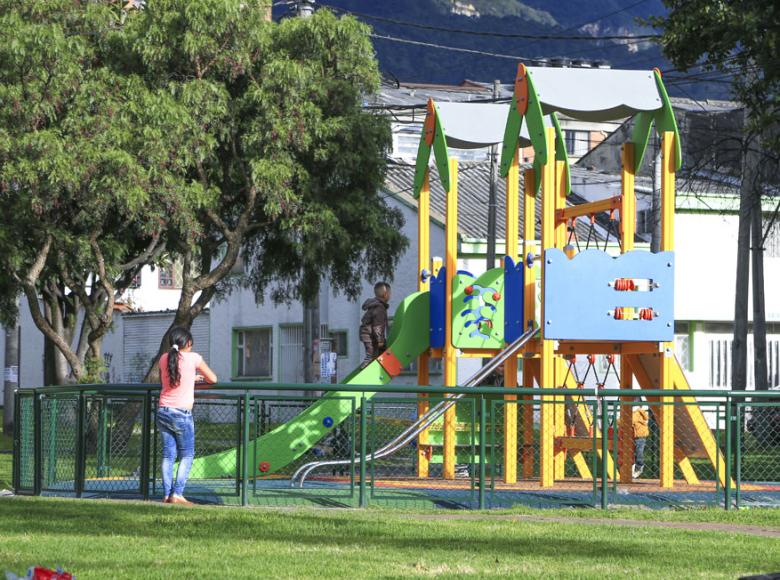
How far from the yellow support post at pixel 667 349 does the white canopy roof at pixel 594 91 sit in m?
0.55

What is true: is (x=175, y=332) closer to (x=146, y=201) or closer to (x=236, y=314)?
(x=146, y=201)

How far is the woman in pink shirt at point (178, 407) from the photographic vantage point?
50.8 ft

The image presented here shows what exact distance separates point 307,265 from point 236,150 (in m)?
2.43

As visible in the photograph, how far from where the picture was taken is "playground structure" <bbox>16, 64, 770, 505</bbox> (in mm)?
16141

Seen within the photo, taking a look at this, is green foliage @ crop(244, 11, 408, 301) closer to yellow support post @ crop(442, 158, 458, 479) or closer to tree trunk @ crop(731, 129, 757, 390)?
yellow support post @ crop(442, 158, 458, 479)

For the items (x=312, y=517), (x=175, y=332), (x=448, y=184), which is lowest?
(x=312, y=517)

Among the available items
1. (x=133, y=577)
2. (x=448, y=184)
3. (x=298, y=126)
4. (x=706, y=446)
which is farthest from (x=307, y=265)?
(x=133, y=577)

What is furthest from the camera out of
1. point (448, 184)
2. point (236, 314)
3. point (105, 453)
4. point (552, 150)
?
point (236, 314)

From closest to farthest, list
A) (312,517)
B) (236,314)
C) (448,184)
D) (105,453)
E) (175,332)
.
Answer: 1. (312,517)
2. (175,332)
3. (105,453)
4. (448,184)
5. (236,314)

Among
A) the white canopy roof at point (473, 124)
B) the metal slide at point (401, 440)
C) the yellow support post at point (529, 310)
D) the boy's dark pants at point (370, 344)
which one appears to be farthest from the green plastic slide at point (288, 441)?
the white canopy roof at point (473, 124)

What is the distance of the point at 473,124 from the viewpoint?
22062 millimetres

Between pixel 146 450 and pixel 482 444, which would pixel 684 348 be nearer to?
pixel 482 444

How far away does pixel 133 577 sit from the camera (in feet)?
32.8

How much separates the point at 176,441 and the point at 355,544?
398 centimetres
